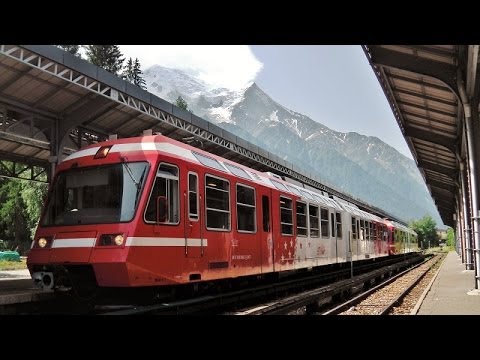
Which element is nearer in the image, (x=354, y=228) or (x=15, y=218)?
(x=354, y=228)

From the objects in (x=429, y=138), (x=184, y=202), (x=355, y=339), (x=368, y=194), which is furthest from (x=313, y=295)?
(x=368, y=194)

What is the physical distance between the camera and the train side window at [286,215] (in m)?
12.9

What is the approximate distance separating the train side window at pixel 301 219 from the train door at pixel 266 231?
2060mm

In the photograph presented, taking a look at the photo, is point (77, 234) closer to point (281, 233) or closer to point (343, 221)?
point (281, 233)

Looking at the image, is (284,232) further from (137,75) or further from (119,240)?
(137,75)

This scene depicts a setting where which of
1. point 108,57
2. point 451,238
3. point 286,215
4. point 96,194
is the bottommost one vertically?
point 451,238

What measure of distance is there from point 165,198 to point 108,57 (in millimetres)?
32706

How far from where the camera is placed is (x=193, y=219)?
8984mm

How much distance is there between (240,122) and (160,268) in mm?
12286

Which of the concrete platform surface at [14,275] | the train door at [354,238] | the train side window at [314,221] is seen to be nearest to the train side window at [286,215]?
the train side window at [314,221]

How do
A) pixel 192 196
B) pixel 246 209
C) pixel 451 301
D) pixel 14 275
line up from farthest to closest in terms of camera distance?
pixel 14 275 → pixel 451 301 → pixel 246 209 → pixel 192 196

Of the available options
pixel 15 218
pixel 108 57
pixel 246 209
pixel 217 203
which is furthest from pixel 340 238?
pixel 15 218

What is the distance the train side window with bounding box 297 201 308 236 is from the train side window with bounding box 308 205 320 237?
18.1 inches

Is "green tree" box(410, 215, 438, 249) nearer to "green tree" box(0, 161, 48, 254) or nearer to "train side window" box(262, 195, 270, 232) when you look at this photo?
"green tree" box(0, 161, 48, 254)
